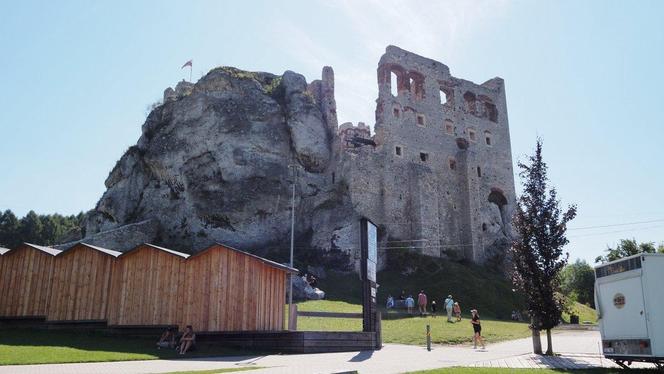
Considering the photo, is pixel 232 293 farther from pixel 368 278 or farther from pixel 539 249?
pixel 539 249

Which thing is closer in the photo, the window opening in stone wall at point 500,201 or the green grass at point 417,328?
the green grass at point 417,328

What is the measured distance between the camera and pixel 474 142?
59344 mm

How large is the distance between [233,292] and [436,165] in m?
38.6

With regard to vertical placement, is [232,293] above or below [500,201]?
below

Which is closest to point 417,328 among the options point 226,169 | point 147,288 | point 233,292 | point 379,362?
point 233,292

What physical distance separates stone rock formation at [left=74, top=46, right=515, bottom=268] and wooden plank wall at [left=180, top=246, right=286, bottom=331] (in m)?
23.2

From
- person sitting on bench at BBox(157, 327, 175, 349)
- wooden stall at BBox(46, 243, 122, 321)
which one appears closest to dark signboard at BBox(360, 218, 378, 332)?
person sitting on bench at BBox(157, 327, 175, 349)

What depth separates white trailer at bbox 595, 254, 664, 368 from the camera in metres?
12.6

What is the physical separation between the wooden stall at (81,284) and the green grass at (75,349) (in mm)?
1041

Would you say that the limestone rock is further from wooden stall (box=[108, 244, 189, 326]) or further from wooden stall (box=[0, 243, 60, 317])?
wooden stall (box=[108, 244, 189, 326])

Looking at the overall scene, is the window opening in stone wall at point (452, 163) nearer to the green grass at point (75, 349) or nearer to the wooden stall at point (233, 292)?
the wooden stall at point (233, 292)

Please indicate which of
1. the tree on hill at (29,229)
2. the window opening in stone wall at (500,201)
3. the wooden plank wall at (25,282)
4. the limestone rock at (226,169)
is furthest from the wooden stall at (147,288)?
the tree on hill at (29,229)

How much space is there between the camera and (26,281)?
22516mm

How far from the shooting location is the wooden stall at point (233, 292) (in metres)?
19.1
